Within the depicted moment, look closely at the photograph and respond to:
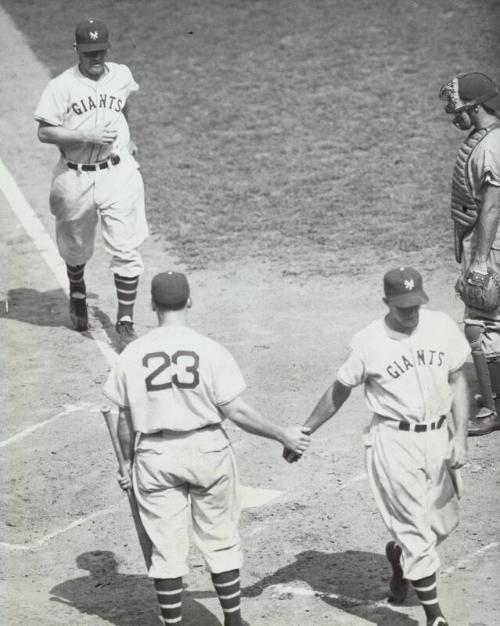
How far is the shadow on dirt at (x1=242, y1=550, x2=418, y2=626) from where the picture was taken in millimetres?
7566

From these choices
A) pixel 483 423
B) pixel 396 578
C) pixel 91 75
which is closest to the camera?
pixel 396 578

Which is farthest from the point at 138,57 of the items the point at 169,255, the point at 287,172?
the point at 169,255

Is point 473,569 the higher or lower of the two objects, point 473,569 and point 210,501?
the lower

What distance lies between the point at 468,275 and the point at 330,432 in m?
1.50

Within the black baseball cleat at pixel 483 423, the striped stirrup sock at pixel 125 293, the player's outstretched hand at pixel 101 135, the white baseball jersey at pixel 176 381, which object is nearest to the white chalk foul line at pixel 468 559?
the black baseball cleat at pixel 483 423

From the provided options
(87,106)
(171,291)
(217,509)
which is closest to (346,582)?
(217,509)

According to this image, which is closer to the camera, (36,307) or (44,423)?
(44,423)

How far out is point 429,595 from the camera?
23.2ft

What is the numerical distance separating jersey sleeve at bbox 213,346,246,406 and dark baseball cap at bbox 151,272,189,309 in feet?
1.11

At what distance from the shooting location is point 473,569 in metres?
7.85

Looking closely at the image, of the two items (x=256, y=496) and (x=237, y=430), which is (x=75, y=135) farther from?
(x=256, y=496)

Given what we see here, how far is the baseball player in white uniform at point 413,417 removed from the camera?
7113 millimetres

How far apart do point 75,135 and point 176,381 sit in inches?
174

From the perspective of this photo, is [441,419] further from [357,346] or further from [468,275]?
[468,275]
